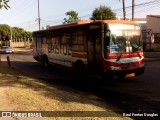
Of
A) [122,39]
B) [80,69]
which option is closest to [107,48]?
[122,39]

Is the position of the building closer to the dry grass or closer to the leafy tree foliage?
the dry grass

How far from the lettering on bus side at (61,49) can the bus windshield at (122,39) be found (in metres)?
4.50

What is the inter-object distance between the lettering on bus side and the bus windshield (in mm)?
4497

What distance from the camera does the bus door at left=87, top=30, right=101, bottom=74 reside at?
14.4 metres

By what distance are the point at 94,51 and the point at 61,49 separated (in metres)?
4.91

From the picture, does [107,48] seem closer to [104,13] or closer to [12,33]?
[104,13]

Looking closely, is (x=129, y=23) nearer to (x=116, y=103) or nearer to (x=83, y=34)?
(x=83, y=34)

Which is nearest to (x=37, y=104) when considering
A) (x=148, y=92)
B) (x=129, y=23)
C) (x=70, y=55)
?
(x=148, y=92)

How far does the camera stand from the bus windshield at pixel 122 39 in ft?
45.6

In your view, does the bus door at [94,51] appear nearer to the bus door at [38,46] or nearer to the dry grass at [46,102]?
the dry grass at [46,102]

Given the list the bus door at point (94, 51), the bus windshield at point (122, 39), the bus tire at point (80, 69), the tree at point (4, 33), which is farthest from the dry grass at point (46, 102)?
the tree at point (4, 33)

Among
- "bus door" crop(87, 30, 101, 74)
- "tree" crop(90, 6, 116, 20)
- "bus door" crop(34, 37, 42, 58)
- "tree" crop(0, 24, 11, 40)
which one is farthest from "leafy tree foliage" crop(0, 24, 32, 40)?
"bus door" crop(87, 30, 101, 74)

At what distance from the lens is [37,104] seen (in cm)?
966

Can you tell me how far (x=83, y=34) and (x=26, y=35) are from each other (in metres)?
113
